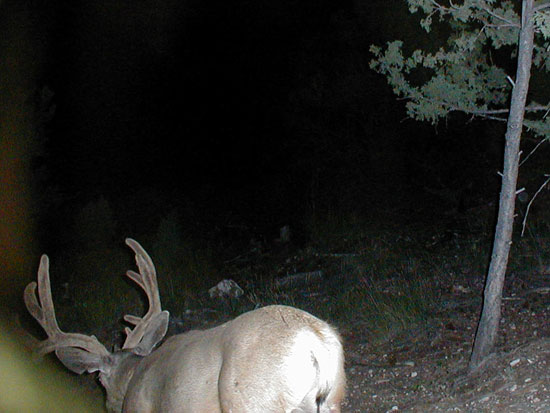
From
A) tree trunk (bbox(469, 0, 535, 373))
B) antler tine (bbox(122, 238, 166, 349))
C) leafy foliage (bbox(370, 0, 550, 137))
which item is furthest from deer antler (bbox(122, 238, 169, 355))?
leafy foliage (bbox(370, 0, 550, 137))

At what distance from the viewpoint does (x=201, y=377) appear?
4.27 m

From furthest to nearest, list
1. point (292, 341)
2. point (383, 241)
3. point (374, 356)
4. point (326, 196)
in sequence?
point (326, 196) < point (383, 241) < point (374, 356) < point (292, 341)

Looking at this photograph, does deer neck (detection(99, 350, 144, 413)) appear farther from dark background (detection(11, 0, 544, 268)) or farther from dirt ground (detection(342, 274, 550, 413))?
dark background (detection(11, 0, 544, 268))

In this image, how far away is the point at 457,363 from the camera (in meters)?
6.27

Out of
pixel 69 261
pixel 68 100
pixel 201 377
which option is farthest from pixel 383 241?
pixel 68 100

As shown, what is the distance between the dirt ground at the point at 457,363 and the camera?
17.2ft

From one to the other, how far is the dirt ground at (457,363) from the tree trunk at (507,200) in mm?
196

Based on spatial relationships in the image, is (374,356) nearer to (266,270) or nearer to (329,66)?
(266,270)

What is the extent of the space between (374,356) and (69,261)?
1107cm

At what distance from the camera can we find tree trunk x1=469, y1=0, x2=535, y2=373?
554 centimetres

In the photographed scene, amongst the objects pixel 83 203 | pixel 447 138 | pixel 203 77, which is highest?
pixel 203 77

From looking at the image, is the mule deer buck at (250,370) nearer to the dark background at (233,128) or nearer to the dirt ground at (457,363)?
the dirt ground at (457,363)

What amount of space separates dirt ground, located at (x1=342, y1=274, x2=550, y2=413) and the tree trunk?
196 mm

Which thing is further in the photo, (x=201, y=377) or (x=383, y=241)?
(x=383, y=241)
